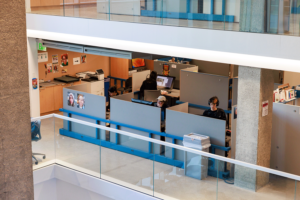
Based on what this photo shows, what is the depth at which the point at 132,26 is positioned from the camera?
7.38 meters

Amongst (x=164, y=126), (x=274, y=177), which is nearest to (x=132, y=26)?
Result: (x=164, y=126)

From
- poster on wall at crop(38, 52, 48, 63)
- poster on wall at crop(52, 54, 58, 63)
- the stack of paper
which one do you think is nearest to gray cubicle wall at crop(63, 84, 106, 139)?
the stack of paper

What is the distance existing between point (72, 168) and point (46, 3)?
407cm

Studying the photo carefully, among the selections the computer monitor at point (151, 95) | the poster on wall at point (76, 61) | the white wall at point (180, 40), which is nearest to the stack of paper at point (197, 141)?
the white wall at point (180, 40)

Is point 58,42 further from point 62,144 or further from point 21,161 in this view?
point 21,161

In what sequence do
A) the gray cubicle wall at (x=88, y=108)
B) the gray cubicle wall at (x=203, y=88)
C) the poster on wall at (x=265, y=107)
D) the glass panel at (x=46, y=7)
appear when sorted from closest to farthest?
the poster on wall at (x=265, y=107)
the gray cubicle wall at (x=88, y=108)
the glass panel at (x=46, y=7)
the gray cubicle wall at (x=203, y=88)

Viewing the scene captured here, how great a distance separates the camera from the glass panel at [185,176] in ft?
18.9

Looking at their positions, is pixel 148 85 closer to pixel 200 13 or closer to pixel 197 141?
pixel 197 141

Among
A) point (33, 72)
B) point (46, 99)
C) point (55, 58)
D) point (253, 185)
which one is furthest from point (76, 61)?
point (253, 185)

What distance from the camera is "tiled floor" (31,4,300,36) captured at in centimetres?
557

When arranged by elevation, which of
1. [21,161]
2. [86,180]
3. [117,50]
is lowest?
[86,180]

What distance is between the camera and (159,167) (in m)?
6.27

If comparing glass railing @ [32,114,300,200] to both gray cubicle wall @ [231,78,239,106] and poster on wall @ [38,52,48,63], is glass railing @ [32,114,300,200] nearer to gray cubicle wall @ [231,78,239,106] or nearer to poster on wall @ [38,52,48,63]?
gray cubicle wall @ [231,78,239,106]

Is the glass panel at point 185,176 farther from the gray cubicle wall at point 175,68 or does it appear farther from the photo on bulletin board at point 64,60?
the photo on bulletin board at point 64,60
